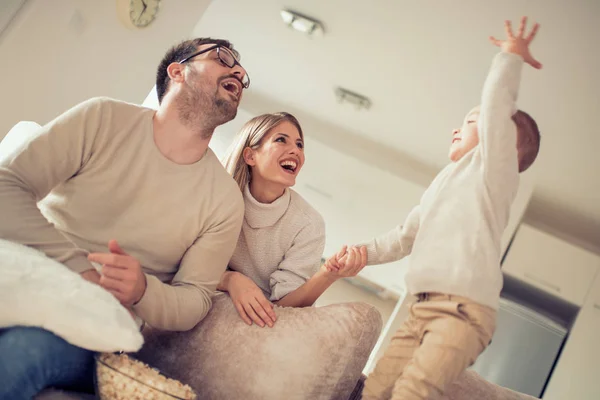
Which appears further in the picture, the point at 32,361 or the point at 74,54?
the point at 74,54

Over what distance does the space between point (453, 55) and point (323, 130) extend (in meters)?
1.63

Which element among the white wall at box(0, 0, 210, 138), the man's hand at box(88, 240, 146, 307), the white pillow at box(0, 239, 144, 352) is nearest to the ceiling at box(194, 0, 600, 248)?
the white wall at box(0, 0, 210, 138)

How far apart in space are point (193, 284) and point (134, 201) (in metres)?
0.25

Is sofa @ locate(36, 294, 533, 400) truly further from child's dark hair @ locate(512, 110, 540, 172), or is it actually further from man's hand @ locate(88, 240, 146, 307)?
child's dark hair @ locate(512, 110, 540, 172)

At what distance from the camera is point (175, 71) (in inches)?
52.1

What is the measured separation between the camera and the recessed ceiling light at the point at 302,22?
265 cm

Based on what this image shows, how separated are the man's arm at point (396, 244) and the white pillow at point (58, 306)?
25.0 inches

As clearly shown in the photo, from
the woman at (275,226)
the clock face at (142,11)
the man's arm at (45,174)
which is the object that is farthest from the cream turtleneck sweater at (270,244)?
the clock face at (142,11)

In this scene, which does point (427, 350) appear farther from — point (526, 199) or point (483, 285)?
point (526, 199)

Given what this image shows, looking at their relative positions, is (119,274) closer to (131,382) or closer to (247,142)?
(131,382)

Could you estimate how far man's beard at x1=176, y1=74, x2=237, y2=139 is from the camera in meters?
1.24

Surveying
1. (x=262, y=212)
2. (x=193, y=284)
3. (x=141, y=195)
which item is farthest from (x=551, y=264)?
(x=141, y=195)

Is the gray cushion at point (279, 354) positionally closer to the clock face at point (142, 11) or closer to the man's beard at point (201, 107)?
the man's beard at point (201, 107)

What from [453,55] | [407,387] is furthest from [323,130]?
[407,387]
